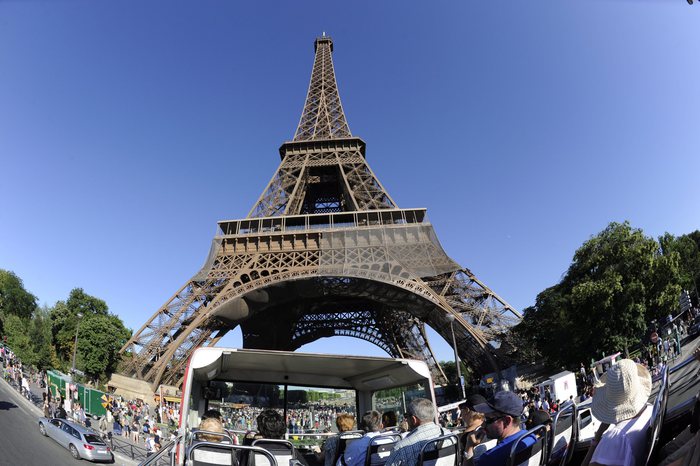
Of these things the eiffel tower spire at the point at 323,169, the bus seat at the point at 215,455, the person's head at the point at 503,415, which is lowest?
the bus seat at the point at 215,455

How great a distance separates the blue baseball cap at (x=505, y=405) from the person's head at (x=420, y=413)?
838mm

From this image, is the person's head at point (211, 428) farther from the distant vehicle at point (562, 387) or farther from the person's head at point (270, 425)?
the distant vehicle at point (562, 387)

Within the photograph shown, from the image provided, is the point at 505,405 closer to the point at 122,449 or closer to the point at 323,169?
the point at 122,449

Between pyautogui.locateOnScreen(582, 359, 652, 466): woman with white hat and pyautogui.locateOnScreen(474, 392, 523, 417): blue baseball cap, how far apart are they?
69cm

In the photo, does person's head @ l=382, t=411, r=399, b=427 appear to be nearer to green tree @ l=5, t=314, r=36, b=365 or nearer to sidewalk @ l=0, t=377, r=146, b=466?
sidewalk @ l=0, t=377, r=146, b=466

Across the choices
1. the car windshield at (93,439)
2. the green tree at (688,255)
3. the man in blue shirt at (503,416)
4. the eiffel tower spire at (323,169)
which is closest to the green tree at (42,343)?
the eiffel tower spire at (323,169)

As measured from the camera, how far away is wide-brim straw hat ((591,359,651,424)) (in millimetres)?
2357

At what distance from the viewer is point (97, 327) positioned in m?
45.9

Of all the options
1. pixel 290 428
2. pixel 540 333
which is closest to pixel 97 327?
pixel 540 333

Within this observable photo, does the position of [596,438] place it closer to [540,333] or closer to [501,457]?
[501,457]

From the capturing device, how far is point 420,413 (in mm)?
4090

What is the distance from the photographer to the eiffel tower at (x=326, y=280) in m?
26.8

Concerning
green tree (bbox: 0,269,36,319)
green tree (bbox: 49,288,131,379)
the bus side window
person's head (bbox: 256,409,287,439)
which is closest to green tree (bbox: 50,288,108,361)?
green tree (bbox: 49,288,131,379)

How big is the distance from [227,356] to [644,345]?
75.9ft
